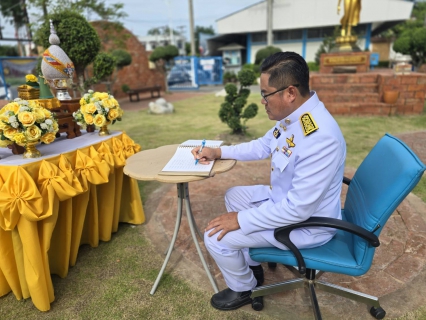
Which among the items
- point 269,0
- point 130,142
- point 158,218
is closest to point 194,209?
point 158,218

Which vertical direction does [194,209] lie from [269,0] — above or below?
below

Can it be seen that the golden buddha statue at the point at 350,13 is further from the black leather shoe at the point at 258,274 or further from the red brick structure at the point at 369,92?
the black leather shoe at the point at 258,274

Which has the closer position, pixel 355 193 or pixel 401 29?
pixel 355 193

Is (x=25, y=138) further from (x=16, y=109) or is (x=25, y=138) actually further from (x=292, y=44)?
(x=292, y=44)

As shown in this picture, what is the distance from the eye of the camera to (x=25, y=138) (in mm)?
1801

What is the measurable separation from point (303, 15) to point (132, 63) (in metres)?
15.1

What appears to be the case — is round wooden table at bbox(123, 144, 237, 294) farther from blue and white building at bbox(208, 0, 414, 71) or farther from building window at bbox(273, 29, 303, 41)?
building window at bbox(273, 29, 303, 41)

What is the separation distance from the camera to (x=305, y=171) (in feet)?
4.65

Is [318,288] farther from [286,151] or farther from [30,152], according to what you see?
[30,152]

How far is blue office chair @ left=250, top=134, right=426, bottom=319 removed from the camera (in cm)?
138

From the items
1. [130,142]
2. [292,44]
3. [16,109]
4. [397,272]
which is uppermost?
[292,44]

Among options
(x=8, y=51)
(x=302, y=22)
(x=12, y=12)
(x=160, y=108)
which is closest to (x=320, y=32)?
(x=302, y=22)

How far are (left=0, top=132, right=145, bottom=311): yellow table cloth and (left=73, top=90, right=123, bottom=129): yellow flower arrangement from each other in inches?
5.5

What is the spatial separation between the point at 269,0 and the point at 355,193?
78.9ft
